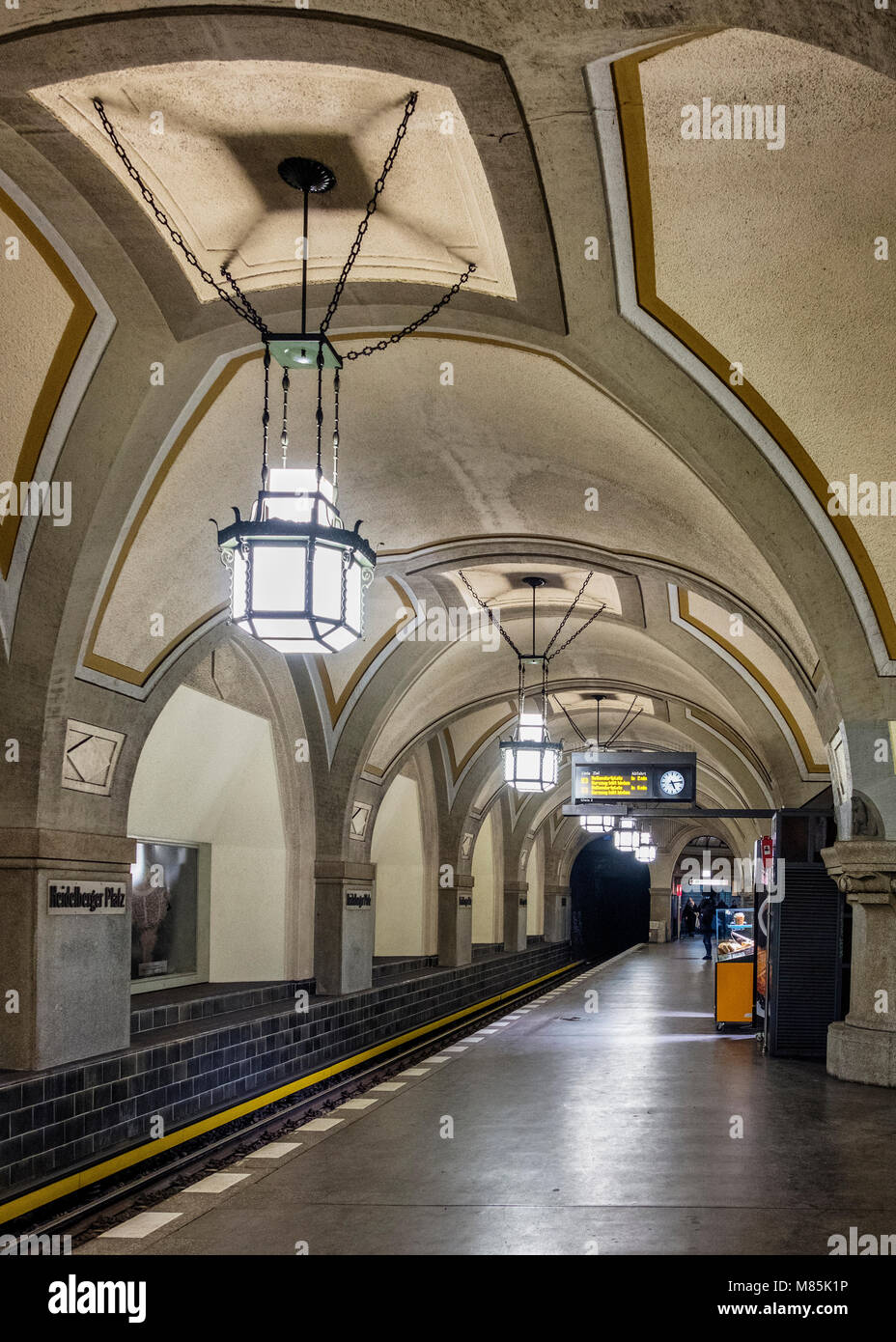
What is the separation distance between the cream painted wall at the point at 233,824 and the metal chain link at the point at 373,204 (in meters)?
6.71

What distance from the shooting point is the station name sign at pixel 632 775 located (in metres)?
13.0

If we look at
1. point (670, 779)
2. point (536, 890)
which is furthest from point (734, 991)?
point (536, 890)

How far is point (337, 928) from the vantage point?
45.6ft

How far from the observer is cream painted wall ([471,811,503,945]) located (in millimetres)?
25953

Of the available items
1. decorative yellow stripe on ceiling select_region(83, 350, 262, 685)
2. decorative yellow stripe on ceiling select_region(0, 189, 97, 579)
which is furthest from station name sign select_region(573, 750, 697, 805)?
decorative yellow stripe on ceiling select_region(0, 189, 97, 579)

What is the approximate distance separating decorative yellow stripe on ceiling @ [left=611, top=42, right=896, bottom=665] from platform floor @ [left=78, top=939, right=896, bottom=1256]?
2.83m

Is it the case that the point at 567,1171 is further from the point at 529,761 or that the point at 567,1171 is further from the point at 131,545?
the point at 529,761

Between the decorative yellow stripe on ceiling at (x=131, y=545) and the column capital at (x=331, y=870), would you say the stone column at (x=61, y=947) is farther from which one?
the column capital at (x=331, y=870)

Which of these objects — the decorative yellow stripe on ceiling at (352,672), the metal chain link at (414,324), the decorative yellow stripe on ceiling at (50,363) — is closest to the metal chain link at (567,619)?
the decorative yellow stripe on ceiling at (352,672)

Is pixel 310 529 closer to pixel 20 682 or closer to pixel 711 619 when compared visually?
pixel 20 682

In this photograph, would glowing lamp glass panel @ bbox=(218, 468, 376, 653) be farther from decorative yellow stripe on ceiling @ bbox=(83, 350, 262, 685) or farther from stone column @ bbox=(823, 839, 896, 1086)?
stone column @ bbox=(823, 839, 896, 1086)

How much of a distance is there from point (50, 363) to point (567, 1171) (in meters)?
4.75

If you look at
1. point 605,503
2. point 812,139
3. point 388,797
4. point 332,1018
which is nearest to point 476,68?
point 812,139
